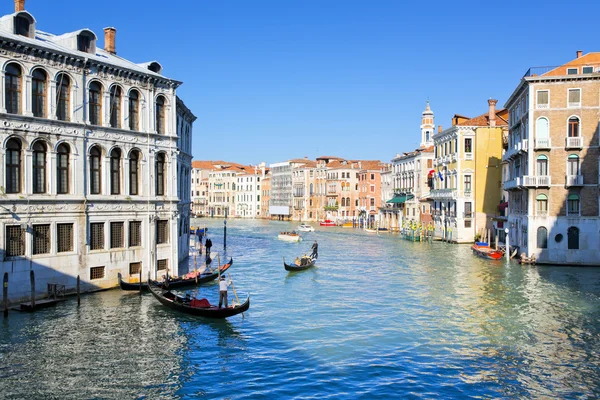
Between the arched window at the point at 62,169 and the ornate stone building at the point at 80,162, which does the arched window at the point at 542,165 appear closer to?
the ornate stone building at the point at 80,162

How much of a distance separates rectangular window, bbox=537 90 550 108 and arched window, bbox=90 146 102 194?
918 inches

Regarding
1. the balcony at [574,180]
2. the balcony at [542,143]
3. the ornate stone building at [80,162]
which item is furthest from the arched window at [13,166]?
the balcony at [574,180]

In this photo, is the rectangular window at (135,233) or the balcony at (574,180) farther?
the balcony at (574,180)

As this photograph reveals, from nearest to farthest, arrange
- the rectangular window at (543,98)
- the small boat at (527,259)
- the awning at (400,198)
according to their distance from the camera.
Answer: the rectangular window at (543,98) < the small boat at (527,259) < the awning at (400,198)

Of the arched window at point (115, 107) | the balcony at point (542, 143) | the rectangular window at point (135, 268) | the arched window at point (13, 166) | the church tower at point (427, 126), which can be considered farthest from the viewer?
the church tower at point (427, 126)

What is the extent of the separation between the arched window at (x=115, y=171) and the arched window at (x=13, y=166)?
3.71 meters

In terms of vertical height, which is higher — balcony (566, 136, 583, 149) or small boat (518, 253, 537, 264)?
balcony (566, 136, 583, 149)

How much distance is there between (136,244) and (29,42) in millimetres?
8578

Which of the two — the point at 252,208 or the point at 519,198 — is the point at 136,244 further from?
the point at 252,208

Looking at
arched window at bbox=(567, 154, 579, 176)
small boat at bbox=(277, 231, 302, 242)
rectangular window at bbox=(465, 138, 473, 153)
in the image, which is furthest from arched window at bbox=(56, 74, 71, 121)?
small boat at bbox=(277, 231, 302, 242)

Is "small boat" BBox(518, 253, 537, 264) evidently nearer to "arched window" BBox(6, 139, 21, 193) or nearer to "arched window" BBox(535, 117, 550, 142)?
"arched window" BBox(535, 117, 550, 142)

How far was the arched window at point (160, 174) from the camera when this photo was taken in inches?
994

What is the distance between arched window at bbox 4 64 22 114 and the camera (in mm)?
19859

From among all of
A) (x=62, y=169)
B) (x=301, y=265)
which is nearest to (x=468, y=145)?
(x=301, y=265)
